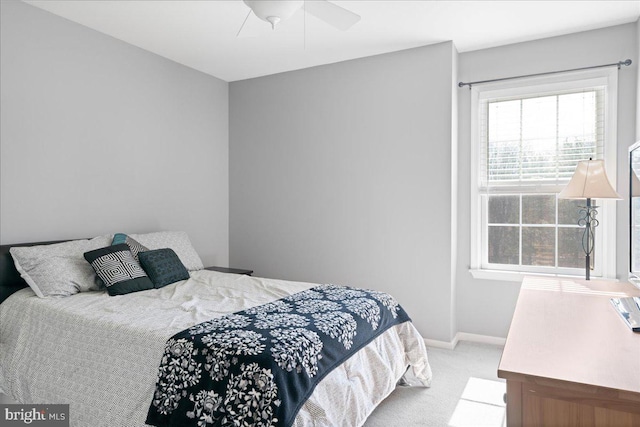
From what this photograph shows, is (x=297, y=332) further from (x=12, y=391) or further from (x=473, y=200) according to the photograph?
(x=473, y=200)

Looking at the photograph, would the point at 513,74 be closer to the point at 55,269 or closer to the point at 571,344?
the point at 571,344

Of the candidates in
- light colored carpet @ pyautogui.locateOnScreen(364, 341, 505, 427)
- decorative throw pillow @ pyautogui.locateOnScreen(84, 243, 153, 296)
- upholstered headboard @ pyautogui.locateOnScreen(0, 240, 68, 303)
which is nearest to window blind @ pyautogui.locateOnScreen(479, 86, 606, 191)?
light colored carpet @ pyautogui.locateOnScreen(364, 341, 505, 427)

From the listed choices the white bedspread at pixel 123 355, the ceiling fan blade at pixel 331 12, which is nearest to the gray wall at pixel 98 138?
the white bedspread at pixel 123 355

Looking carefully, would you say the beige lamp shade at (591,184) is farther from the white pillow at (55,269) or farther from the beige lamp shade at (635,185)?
the white pillow at (55,269)

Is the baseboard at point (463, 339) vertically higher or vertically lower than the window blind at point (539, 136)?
lower

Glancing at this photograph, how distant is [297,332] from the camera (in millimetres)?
1950

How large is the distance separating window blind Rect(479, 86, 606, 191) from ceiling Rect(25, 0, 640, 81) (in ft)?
1.71

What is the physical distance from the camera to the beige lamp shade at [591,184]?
2730mm

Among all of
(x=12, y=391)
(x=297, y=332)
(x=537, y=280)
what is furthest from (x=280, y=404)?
(x=537, y=280)

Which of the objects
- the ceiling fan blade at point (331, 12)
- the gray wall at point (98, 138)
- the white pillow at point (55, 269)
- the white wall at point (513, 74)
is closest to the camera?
the ceiling fan blade at point (331, 12)

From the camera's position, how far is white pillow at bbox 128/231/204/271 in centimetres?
333

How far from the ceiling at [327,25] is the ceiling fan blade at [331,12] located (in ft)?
1.68

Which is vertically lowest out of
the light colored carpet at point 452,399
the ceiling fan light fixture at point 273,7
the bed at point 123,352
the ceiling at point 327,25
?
the light colored carpet at point 452,399

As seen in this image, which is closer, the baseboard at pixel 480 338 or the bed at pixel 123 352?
the bed at pixel 123 352
